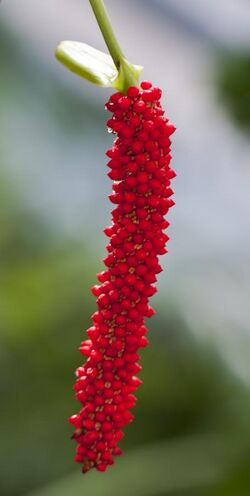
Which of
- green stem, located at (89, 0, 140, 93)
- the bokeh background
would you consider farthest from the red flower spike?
the bokeh background

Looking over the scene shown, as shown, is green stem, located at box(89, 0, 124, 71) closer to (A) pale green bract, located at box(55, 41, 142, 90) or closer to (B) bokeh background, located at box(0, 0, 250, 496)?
(A) pale green bract, located at box(55, 41, 142, 90)

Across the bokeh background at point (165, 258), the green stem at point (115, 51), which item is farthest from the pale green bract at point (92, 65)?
the bokeh background at point (165, 258)

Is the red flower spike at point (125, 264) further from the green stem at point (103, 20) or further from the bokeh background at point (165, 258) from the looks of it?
the bokeh background at point (165, 258)

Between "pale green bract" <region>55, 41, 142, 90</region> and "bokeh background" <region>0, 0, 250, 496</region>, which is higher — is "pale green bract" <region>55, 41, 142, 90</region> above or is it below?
below

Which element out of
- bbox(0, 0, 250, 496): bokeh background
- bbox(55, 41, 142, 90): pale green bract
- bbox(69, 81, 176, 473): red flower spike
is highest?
bbox(0, 0, 250, 496): bokeh background

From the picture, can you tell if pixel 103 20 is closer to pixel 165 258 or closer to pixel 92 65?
pixel 92 65

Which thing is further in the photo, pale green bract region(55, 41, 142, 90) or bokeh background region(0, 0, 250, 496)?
bokeh background region(0, 0, 250, 496)
